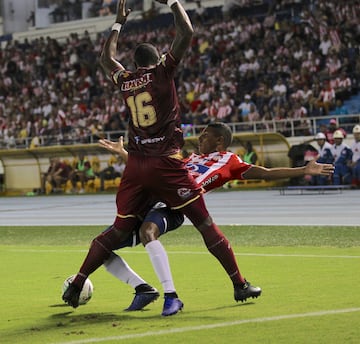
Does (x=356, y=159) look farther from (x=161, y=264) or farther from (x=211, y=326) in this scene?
(x=211, y=326)

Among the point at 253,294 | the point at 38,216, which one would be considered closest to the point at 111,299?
the point at 253,294

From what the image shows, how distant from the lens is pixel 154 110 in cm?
806

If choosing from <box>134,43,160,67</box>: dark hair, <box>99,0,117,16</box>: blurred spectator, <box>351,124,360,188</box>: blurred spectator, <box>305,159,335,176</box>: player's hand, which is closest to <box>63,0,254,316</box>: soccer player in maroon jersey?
<box>134,43,160,67</box>: dark hair

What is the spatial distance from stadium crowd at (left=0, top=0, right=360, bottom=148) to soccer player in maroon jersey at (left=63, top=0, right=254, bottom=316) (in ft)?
81.4

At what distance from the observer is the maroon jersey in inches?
316

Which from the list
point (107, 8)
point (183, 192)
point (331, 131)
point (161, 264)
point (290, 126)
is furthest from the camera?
point (107, 8)

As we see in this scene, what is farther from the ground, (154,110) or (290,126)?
(154,110)

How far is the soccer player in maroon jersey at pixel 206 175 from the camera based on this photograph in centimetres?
809

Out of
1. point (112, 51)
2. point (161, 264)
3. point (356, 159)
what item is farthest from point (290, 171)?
point (356, 159)

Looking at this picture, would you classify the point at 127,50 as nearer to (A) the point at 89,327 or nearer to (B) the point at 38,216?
(B) the point at 38,216

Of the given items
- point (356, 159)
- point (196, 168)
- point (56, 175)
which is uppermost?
point (196, 168)

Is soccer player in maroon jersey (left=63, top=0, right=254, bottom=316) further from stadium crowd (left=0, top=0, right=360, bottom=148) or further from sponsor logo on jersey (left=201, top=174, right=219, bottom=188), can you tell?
stadium crowd (left=0, top=0, right=360, bottom=148)

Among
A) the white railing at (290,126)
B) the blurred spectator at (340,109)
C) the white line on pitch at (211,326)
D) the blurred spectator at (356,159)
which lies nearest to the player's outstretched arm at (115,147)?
the white line on pitch at (211,326)

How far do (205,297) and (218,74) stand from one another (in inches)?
1199
